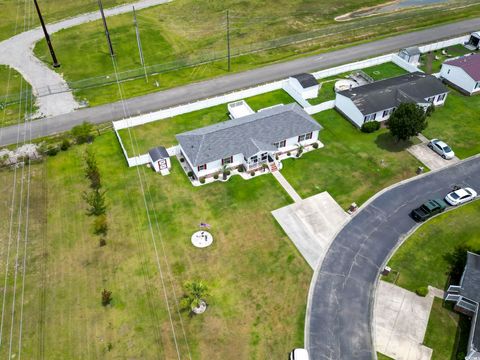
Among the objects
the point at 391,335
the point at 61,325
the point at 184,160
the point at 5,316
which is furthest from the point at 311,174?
the point at 5,316

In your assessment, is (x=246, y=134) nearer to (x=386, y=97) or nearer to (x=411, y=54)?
(x=386, y=97)

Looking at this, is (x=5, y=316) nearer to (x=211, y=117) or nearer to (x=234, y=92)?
(x=211, y=117)

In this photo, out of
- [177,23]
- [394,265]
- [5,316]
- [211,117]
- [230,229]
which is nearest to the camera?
[5,316]

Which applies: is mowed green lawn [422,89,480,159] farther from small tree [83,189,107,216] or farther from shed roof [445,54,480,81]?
small tree [83,189,107,216]

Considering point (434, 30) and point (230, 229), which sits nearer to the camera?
point (230, 229)

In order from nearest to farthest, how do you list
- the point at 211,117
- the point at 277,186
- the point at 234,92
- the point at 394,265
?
1. the point at 394,265
2. the point at 277,186
3. the point at 211,117
4. the point at 234,92

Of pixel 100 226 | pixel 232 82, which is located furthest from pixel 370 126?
pixel 100 226

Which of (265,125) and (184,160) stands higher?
(265,125)
